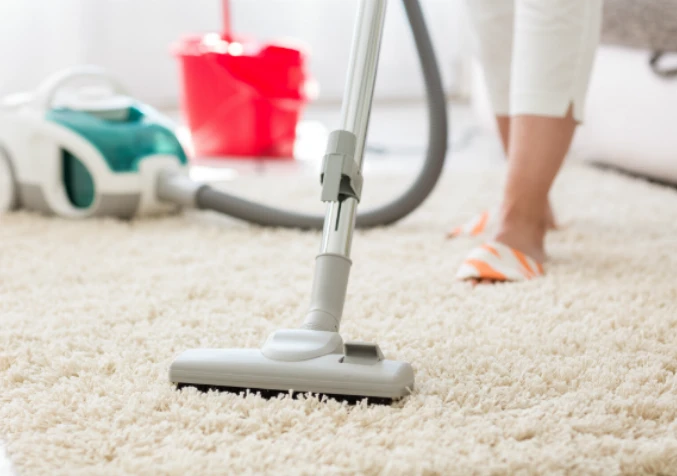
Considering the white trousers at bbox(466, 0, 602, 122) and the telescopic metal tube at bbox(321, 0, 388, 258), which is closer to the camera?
the telescopic metal tube at bbox(321, 0, 388, 258)

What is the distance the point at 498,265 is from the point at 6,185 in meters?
0.89

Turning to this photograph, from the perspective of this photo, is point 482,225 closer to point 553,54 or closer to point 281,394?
point 553,54

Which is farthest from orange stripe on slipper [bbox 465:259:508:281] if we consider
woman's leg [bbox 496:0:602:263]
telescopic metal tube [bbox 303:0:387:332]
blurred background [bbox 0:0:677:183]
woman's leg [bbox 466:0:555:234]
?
blurred background [bbox 0:0:677:183]

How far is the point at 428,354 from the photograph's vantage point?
778mm

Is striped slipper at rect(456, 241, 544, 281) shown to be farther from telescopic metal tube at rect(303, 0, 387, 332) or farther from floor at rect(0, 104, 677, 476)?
telescopic metal tube at rect(303, 0, 387, 332)

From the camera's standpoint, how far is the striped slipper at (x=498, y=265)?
3.32 ft

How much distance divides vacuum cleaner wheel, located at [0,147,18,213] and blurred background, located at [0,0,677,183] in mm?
818

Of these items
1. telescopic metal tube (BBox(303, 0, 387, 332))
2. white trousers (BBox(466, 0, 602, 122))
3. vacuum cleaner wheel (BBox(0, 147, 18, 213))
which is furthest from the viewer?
vacuum cleaner wheel (BBox(0, 147, 18, 213))

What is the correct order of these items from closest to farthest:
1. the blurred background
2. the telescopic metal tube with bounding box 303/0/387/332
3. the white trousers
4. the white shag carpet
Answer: the white shag carpet < the telescopic metal tube with bounding box 303/0/387/332 < the white trousers < the blurred background

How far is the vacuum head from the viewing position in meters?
0.65

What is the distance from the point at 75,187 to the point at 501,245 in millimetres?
772

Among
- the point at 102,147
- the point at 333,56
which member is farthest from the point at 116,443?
the point at 333,56

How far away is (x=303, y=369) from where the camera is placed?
65cm

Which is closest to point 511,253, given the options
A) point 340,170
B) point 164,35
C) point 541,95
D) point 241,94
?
point 541,95
